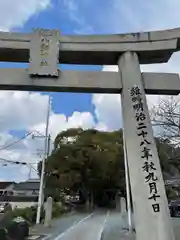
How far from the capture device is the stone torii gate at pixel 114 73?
6.70 metres

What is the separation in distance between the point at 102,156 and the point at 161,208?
31.4 m

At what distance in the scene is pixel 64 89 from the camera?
24.0ft

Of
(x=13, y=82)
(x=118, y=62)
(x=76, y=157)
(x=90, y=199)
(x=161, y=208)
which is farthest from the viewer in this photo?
(x=90, y=199)

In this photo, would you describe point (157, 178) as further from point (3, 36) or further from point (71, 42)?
point (3, 36)

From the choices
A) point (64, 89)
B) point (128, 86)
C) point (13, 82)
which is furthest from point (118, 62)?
point (13, 82)

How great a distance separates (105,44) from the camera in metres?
7.54

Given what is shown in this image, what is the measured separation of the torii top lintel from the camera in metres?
7.47

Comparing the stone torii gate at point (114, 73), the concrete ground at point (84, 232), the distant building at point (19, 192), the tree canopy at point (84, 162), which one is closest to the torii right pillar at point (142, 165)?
the stone torii gate at point (114, 73)

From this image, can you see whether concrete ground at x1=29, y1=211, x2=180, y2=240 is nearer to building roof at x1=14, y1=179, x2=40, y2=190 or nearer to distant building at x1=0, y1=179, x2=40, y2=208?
distant building at x1=0, y1=179, x2=40, y2=208

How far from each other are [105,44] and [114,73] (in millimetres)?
741

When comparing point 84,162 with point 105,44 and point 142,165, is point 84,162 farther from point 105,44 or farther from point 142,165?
point 142,165

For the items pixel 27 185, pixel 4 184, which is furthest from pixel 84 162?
pixel 4 184

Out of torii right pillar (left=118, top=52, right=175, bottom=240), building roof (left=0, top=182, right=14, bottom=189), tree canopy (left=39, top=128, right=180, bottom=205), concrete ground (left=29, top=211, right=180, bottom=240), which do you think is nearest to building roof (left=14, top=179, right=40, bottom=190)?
building roof (left=0, top=182, right=14, bottom=189)

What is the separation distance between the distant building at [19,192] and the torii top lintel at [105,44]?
121ft
